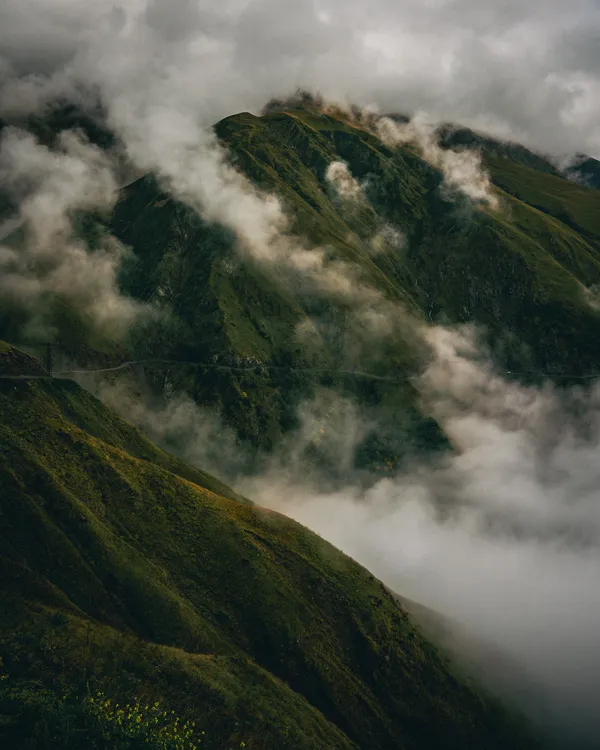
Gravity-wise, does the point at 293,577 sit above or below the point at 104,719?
above

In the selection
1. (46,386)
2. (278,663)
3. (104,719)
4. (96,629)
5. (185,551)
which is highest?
(46,386)

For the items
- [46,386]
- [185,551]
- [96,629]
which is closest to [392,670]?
[185,551]

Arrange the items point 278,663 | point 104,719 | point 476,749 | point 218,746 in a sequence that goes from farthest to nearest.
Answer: point 476,749 → point 278,663 → point 218,746 → point 104,719

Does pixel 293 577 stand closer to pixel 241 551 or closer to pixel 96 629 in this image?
pixel 241 551

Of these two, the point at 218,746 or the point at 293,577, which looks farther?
the point at 293,577

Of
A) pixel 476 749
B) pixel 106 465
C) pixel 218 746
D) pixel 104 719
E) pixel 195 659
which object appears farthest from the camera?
pixel 476 749

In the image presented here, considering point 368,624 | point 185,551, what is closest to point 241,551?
point 185,551
